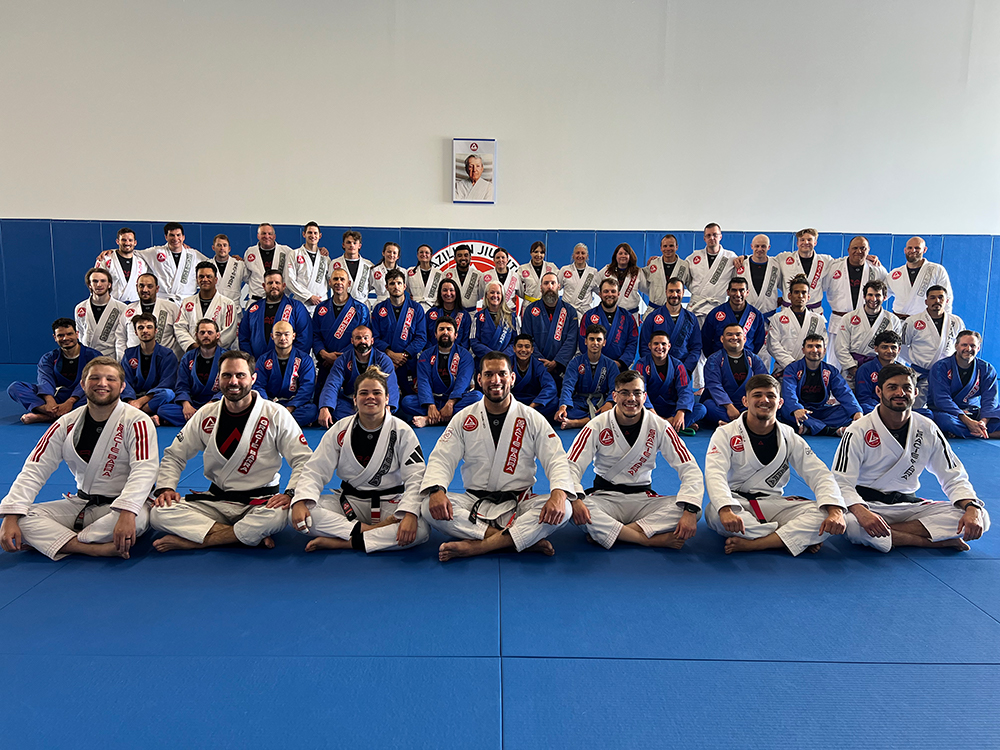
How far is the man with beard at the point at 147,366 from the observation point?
715 centimetres

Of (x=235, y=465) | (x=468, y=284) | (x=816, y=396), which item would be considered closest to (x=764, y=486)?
(x=235, y=465)

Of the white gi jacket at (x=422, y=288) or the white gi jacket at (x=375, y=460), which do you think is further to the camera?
the white gi jacket at (x=422, y=288)

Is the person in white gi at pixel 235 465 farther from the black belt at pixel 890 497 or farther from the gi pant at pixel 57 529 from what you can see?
the black belt at pixel 890 497

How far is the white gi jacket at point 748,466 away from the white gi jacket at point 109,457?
3.38 m

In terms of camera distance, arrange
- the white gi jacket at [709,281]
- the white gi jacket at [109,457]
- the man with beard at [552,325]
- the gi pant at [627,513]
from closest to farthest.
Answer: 1. the white gi jacket at [109,457]
2. the gi pant at [627,513]
3. the man with beard at [552,325]
4. the white gi jacket at [709,281]

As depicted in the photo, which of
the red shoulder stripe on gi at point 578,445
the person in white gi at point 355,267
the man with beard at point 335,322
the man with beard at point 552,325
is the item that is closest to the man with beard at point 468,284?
the man with beard at point 552,325

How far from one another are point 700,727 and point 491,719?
0.76 m

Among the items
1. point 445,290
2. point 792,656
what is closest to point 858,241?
point 445,290

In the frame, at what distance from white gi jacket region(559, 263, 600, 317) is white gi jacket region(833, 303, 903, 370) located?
338 cm

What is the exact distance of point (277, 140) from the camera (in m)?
10.5

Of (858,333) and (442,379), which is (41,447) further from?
(858,333)

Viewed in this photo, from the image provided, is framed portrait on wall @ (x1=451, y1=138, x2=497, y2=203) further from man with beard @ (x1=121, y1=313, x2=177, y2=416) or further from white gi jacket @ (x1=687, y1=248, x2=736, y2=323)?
man with beard @ (x1=121, y1=313, x2=177, y2=416)

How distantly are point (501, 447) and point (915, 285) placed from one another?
8.20m

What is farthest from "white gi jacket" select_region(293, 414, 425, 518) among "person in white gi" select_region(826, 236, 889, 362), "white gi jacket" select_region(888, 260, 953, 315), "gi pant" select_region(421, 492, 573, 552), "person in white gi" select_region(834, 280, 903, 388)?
"white gi jacket" select_region(888, 260, 953, 315)
